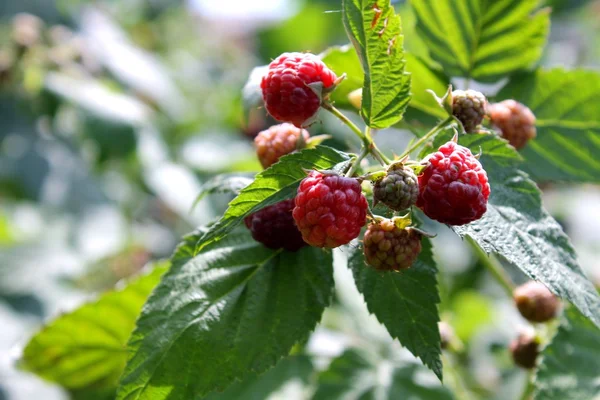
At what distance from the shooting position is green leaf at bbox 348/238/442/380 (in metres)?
1.11

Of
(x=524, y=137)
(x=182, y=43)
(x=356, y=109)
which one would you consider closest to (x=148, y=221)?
(x=182, y=43)

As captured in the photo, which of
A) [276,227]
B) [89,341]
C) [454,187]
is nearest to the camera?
[454,187]

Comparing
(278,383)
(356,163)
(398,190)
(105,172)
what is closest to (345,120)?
(356,163)

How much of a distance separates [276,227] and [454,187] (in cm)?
36

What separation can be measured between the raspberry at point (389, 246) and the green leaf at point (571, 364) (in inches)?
22.3

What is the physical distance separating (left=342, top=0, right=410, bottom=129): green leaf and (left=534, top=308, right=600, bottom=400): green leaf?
0.68 meters

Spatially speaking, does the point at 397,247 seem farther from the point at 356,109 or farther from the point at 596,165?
the point at 596,165

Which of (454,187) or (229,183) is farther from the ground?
(229,183)

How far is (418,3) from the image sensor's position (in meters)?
1.57

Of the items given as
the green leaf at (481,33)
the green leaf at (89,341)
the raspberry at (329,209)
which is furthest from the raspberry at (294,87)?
the green leaf at (89,341)

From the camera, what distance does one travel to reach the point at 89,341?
5.68 ft

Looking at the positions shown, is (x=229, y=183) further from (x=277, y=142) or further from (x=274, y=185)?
(x=274, y=185)

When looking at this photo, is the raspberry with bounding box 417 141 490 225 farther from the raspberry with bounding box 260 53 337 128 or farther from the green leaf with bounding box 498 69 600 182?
the green leaf with bounding box 498 69 600 182

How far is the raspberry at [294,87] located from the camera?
44.3 inches
